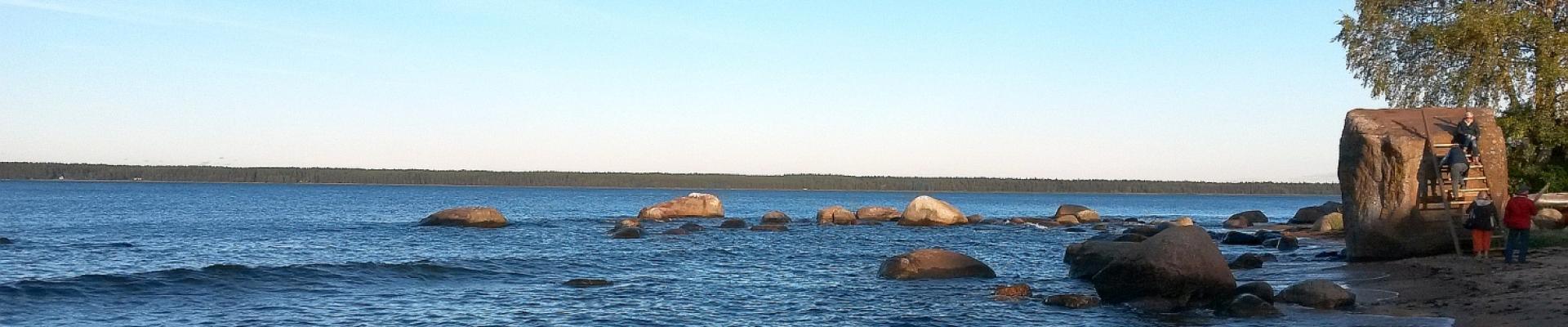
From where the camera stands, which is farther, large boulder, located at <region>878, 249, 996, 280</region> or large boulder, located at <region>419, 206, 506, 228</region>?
large boulder, located at <region>419, 206, 506, 228</region>

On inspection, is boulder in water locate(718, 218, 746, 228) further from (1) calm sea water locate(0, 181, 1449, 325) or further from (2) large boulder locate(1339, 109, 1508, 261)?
(2) large boulder locate(1339, 109, 1508, 261)

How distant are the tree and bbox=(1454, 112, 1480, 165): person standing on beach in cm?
496

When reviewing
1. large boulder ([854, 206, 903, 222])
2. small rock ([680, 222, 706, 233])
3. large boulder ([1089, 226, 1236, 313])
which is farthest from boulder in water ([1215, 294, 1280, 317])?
large boulder ([854, 206, 903, 222])

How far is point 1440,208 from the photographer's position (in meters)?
23.0

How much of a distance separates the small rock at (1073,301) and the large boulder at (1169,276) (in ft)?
1.08

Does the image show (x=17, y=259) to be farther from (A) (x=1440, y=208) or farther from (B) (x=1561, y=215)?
(B) (x=1561, y=215)

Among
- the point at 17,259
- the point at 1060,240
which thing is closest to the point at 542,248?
the point at 17,259

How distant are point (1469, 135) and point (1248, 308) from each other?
321 inches

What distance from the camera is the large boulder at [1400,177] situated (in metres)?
23.0

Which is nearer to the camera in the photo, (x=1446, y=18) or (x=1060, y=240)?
(x=1446, y=18)

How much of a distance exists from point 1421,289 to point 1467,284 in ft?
2.01

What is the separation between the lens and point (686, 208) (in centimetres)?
5878

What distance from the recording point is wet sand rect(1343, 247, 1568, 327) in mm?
15133

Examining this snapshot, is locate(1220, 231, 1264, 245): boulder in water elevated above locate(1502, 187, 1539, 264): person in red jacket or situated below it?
below
